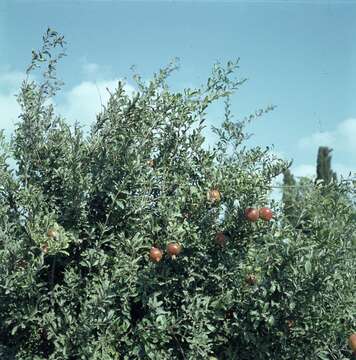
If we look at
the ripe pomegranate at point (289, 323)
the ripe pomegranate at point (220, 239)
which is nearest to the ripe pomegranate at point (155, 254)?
the ripe pomegranate at point (220, 239)

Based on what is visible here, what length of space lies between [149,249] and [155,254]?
264 millimetres

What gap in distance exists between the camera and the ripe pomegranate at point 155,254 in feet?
9.66

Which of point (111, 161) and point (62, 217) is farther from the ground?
point (111, 161)

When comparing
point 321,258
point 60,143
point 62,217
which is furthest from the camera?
point 60,143

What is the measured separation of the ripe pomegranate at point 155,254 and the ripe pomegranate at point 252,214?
0.52 metres

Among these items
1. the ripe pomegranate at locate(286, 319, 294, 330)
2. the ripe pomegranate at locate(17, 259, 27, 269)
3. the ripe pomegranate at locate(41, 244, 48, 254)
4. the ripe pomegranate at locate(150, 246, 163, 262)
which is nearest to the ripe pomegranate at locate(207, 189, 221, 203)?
the ripe pomegranate at locate(150, 246, 163, 262)

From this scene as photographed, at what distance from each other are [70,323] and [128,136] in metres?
1.09

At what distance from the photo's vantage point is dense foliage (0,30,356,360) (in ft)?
9.75

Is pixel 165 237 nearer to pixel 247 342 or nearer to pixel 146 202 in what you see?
pixel 146 202

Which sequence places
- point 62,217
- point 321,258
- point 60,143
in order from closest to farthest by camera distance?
point 321,258 < point 62,217 < point 60,143

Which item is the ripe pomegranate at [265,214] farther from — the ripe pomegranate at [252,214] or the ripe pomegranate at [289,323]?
the ripe pomegranate at [289,323]

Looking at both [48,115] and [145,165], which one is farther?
[48,115]

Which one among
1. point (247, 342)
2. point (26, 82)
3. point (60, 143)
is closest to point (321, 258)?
point (247, 342)

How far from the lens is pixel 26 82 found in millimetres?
3500
